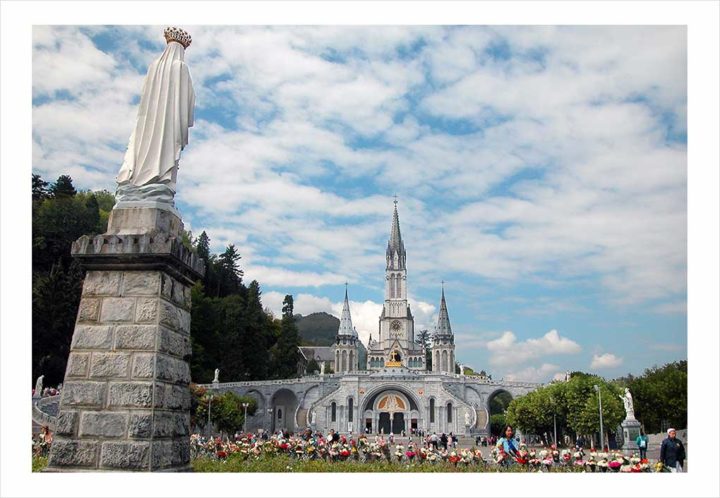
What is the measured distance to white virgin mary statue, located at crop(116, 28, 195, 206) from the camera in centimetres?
591

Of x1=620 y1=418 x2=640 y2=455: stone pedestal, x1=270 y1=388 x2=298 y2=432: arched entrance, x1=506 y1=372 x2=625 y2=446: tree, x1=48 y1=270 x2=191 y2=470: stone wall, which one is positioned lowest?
x1=270 y1=388 x2=298 y2=432: arched entrance

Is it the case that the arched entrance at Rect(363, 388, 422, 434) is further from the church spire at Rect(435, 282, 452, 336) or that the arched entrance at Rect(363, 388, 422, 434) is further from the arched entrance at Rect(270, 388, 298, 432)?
the church spire at Rect(435, 282, 452, 336)

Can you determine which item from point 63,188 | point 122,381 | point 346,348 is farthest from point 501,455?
point 346,348

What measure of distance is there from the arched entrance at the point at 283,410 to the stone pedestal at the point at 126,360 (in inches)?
2076

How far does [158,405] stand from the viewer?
5.26 metres

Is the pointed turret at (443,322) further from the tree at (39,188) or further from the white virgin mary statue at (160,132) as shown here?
the white virgin mary statue at (160,132)

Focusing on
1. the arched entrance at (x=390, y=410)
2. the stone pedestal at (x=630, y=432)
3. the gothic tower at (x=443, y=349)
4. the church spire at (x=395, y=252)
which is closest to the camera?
the stone pedestal at (x=630, y=432)

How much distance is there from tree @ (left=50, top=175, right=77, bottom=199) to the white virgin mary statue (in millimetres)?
43502

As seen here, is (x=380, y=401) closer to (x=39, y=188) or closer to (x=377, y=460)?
(x=39, y=188)

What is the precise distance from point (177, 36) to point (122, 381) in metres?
3.38

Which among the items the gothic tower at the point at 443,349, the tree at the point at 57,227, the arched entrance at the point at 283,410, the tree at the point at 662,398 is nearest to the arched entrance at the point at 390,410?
the arched entrance at the point at 283,410

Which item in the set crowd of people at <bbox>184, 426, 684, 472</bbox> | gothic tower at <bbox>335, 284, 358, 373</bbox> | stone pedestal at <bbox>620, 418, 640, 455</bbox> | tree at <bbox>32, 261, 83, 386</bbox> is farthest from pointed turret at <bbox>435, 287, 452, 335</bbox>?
crowd of people at <bbox>184, 426, 684, 472</bbox>

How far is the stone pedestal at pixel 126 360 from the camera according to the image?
5148 mm

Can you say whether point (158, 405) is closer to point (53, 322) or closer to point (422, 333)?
point (53, 322)
